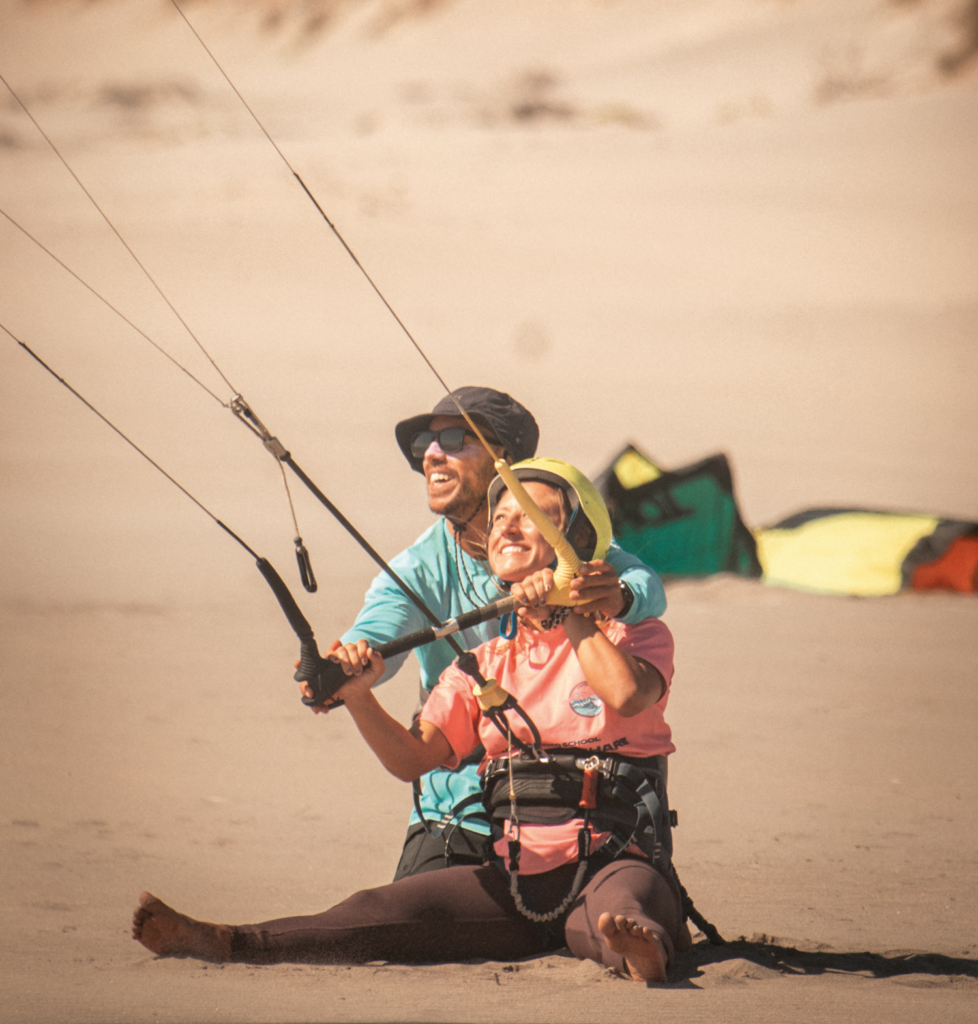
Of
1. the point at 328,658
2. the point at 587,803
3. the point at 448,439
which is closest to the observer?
the point at 328,658

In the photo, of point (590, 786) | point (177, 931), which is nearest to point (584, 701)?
point (590, 786)

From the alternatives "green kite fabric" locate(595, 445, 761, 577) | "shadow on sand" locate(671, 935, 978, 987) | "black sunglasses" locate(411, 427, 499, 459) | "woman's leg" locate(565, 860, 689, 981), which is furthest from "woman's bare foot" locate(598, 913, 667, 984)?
"green kite fabric" locate(595, 445, 761, 577)

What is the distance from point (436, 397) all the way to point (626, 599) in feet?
42.1

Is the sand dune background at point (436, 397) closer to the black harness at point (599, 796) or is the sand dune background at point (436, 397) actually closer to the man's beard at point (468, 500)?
the black harness at point (599, 796)

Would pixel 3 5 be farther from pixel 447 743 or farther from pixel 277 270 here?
pixel 447 743

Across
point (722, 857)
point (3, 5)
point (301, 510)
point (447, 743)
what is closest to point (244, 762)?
point (722, 857)

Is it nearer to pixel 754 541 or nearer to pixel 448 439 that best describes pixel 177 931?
pixel 448 439

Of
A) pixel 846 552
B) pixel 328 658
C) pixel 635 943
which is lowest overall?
pixel 635 943

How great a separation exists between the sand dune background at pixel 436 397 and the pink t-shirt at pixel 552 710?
334mm

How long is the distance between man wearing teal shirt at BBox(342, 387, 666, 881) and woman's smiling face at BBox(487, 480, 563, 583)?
28cm

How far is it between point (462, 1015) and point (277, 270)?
17.5 m

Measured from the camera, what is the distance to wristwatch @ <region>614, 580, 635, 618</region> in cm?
320

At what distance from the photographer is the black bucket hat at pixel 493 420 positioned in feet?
12.5

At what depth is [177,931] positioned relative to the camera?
10.6 feet
